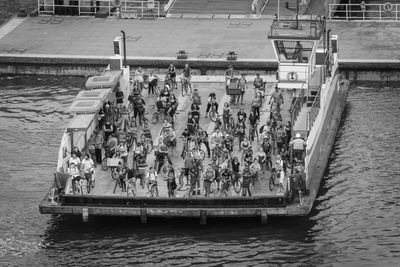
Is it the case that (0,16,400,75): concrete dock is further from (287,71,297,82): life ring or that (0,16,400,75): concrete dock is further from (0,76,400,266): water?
(0,76,400,266): water

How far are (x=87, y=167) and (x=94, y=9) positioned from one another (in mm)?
40182

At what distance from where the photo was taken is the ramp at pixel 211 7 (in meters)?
118

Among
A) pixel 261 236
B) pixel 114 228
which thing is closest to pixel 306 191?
pixel 261 236

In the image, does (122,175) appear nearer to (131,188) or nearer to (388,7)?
(131,188)

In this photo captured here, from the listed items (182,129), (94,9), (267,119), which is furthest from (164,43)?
(267,119)

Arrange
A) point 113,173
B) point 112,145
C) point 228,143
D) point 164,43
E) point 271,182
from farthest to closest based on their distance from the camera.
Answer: point 164,43, point 228,143, point 112,145, point 113,173, point 271,182

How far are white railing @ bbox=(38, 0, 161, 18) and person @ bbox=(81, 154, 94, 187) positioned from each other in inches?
1485

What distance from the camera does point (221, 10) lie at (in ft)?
387

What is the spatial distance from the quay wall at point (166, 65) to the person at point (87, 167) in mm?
25458

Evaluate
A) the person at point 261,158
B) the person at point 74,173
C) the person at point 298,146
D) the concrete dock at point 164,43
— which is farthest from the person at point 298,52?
the person at point 74,173

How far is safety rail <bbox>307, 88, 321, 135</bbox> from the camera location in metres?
86.5

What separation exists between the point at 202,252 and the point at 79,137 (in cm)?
1249

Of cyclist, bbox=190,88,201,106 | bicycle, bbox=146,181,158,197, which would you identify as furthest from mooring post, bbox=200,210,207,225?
A: cyclist, bbox=190,88,201,106

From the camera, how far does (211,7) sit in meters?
118
